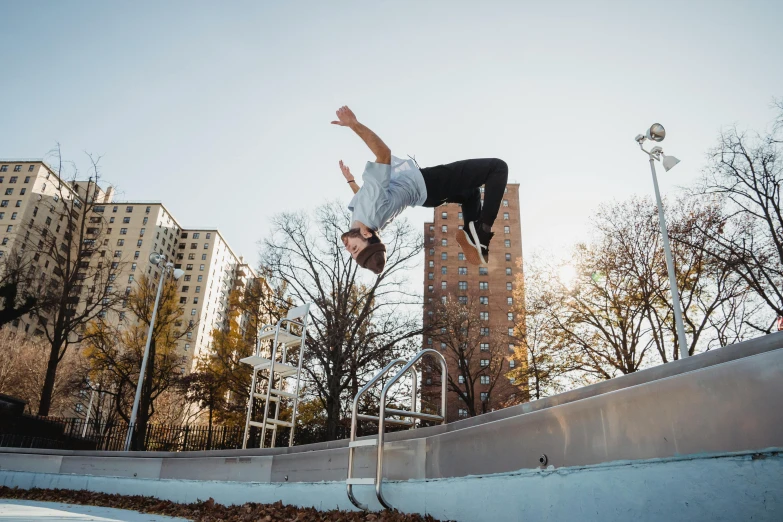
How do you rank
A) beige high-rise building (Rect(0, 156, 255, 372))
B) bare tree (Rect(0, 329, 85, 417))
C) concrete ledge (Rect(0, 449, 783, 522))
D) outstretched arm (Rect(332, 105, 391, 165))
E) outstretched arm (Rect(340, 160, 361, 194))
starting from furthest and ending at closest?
1. beige high-rise building (Rect(0, 156, 255, 372))
2. bare tree (Rect(0, 329, 85, 417))
3. outstretched arm (Rect(340, 160, 361, 194))
4. outstretched arm (Rect(332, 105, 391, 165))
5. concrete ledge (Rect(0, 449, 783, 522))

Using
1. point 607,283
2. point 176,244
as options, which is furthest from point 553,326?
point 176,244

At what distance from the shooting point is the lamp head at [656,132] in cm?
1357

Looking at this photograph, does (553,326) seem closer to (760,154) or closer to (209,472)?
(760,154)

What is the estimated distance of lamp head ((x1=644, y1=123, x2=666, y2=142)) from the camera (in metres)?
13.6

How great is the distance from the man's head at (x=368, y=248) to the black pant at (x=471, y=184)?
2.16 feet

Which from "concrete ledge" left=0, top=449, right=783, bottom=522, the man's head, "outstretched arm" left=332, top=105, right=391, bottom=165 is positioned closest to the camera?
"concrete ledge" left=0, top=449, right=783, bottom=522

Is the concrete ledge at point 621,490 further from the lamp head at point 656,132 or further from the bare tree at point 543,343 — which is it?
the bare tree at point 543,343

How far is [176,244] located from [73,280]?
85.7m

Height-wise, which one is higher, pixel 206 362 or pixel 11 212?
pixel 11 212

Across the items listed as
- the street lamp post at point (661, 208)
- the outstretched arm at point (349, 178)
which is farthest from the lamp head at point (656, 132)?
the outstretched arm at point (349, 178)

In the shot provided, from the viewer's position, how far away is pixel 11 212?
246ft

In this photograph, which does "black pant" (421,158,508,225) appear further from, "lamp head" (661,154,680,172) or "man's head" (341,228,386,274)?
"lamp head" (661,154,680,172)

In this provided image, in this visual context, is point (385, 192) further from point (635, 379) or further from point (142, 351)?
point (142, 351)

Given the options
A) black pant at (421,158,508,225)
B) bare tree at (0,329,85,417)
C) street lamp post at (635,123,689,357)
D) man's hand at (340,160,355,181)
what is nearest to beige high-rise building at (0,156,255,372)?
bare tree at (0,329,85,417)
